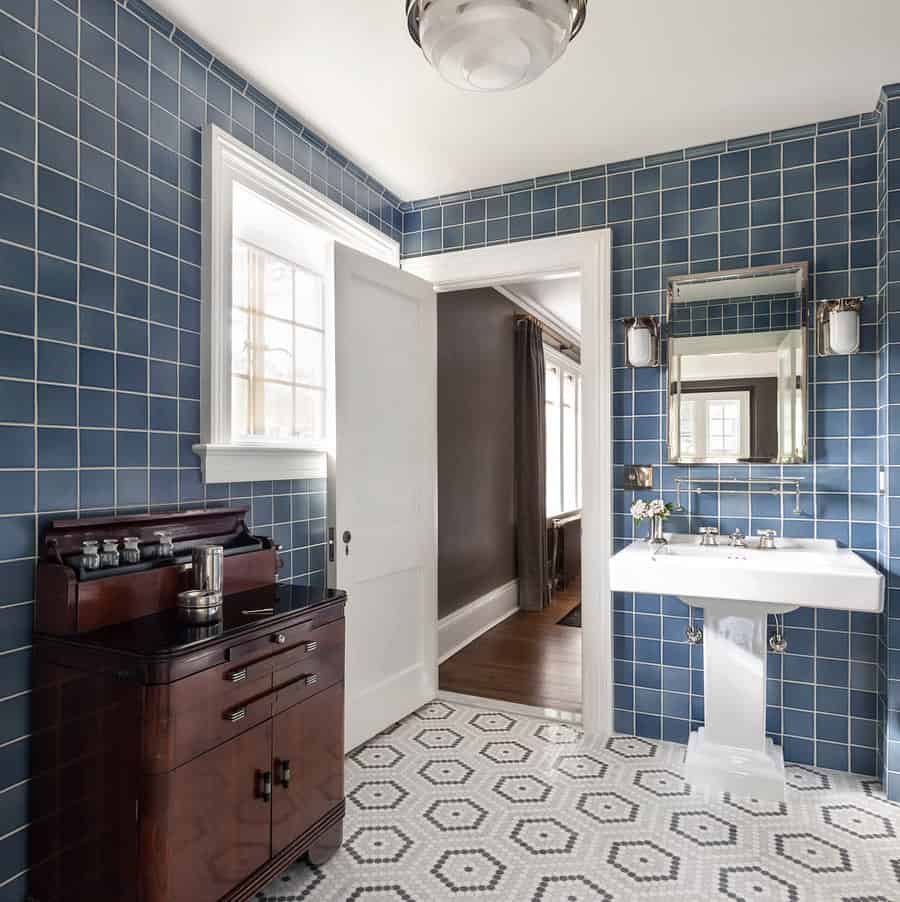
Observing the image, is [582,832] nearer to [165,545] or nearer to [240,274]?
[165,545]

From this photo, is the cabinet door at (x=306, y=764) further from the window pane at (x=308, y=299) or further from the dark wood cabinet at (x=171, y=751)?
the window pane at (x=308, y=299)

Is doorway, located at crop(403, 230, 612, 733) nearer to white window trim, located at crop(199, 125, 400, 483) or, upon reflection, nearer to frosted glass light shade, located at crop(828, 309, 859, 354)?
frosted glass light shade, located at crop(828, 309, 859, 354)

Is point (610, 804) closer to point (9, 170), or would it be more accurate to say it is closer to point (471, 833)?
point (471, 833)

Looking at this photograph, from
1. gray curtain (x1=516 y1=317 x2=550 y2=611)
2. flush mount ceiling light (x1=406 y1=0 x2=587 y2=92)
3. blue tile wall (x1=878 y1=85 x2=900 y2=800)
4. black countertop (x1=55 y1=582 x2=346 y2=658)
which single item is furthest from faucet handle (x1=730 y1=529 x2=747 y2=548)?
gray curtain (x1=516 y1=317 x2=550 y2=611)

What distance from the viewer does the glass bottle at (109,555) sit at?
183 centimetres

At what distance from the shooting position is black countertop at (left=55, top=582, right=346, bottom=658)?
1606 millimetres

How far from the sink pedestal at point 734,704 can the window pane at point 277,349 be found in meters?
1.84

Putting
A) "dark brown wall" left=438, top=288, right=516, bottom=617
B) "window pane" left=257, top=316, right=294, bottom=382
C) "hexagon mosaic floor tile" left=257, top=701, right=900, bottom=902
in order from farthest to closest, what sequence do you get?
"dark brown wall" left=438, top=288, right=516, bottom=617, "window pane" left=257, top=316, right=294, bottom=382, "hexagon mosaic floor tile" left=257, top=701, right=900, bottom=902

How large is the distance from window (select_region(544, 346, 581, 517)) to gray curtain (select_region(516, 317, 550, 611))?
25.3 inches

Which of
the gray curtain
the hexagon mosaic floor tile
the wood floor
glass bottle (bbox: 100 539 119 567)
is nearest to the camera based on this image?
glass bottle (bbox: 100 539 119 567)

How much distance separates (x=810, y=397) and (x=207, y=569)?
2.37 meters

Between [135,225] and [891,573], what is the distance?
283 cm

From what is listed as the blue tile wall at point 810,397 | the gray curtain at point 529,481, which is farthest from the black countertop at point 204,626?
the gray curtain at point 529,481

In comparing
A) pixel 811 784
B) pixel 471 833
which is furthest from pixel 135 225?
pixel 811 784
